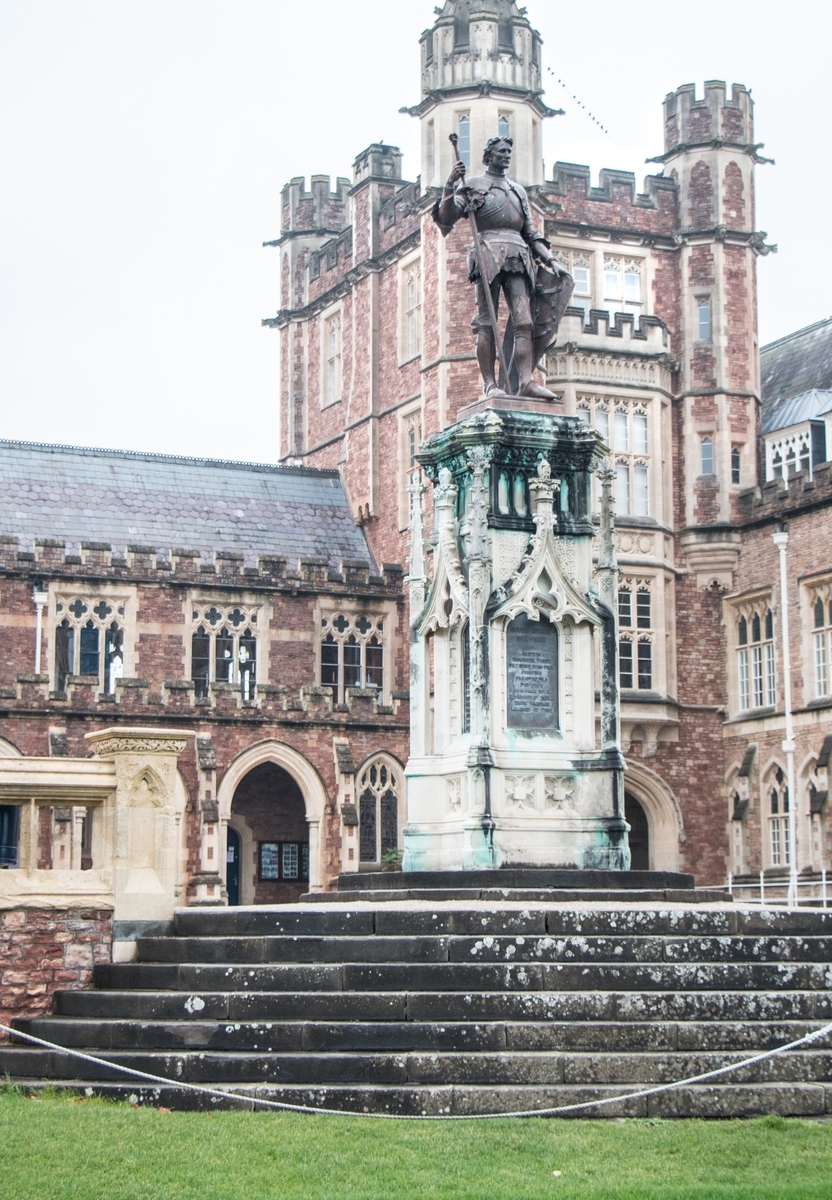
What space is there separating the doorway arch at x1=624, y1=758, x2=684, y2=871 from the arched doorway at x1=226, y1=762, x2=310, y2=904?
24.4ft

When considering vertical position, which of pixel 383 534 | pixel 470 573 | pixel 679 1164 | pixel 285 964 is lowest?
pixel 679 1164

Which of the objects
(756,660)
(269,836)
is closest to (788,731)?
(756,660)

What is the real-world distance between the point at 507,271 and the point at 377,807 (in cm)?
2203

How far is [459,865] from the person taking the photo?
54.6 ft

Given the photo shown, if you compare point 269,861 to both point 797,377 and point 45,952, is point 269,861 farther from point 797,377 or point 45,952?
point 45,952

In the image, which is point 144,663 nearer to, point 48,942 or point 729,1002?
point 48,942

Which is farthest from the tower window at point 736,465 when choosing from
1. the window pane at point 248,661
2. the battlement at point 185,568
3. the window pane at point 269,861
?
the window pane at point 269,861

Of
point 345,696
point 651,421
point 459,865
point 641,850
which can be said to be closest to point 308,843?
point 345,696

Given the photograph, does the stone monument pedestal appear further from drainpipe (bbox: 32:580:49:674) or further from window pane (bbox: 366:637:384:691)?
window pane (bbox: 366:637:384:691)

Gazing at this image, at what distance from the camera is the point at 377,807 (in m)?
38.6

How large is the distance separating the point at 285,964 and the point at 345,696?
26.4 metres

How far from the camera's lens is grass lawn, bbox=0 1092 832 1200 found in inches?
383

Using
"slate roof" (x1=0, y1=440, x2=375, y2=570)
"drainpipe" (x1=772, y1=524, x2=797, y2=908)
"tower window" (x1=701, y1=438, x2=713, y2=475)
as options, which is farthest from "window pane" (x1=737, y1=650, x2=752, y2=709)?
"slate roof" (x1=0, y1=440, x2=375, y2=570)

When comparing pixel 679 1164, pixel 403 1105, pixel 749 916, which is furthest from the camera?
pixel 749 916
